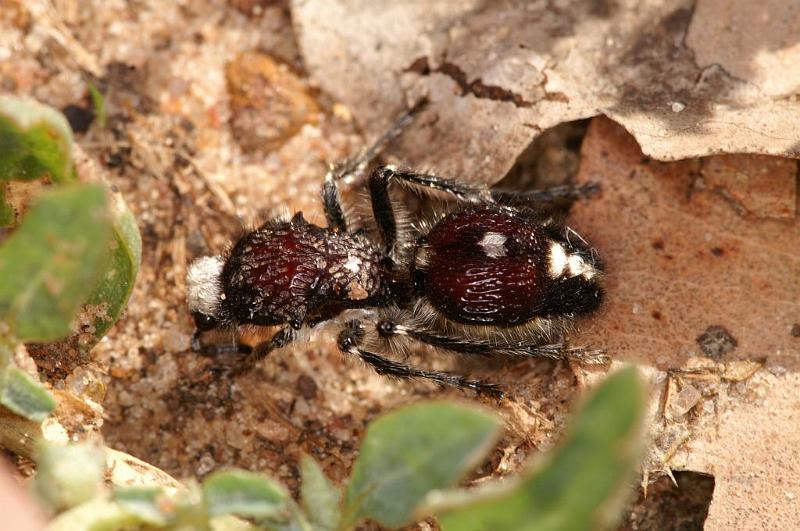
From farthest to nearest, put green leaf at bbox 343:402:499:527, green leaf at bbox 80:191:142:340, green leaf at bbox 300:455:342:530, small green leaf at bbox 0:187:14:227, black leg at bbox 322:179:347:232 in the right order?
1. black leg at bbox 322:179:347:232
2. small green leaf at bbox 0:187:14:227
3. green leaf at bbox 80:191:142:340
4. green leaf at bbox 300:455:342:530
5. green leaf at bbox 343:402:499:527

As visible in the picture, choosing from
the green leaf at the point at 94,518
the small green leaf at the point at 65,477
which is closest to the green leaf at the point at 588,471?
the green leaf at the point at 94,518

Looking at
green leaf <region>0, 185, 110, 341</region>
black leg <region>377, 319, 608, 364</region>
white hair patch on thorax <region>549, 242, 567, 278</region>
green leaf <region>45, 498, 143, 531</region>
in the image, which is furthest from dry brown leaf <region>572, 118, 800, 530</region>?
green leaf <region>0, 185, 110, 341</region>

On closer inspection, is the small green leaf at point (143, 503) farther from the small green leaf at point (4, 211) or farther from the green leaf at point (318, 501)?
the small green leaf at point (4, 211)

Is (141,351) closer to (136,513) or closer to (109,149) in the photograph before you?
(109,149)

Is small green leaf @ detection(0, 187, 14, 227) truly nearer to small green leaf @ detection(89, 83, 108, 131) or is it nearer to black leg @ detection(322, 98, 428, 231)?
small green leaf @ detection(89, 83, 108, 131)

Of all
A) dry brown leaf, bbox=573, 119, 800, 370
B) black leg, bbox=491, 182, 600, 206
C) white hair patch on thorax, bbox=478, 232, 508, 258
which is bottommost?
dry brown leaf, bbox=573, 119, 800, 370

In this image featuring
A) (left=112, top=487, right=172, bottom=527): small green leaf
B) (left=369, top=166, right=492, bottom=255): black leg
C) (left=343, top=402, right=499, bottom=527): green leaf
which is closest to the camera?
(left=343, top=402, right=499, bottom=527): green leaf

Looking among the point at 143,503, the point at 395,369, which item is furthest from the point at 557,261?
the point at 143,503
